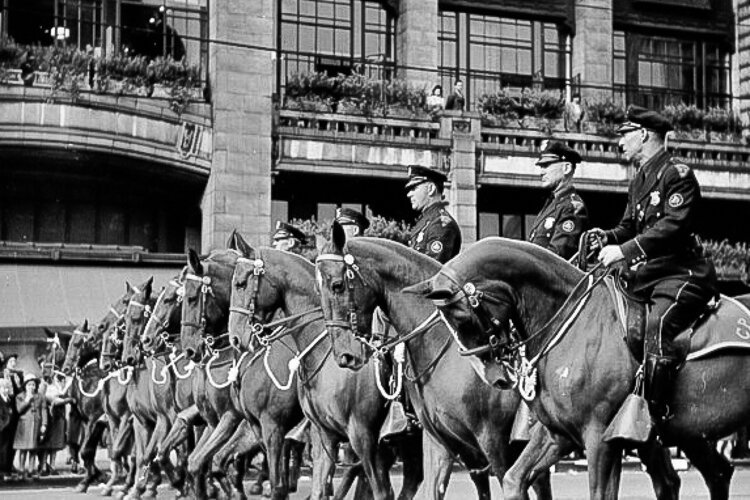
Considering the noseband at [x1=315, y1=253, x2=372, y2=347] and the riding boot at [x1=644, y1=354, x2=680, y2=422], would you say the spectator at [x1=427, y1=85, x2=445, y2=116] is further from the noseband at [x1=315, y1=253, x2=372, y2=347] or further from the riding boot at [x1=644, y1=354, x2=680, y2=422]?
the riding boot at [x1=644, y1=354, x2=680, y2=422]

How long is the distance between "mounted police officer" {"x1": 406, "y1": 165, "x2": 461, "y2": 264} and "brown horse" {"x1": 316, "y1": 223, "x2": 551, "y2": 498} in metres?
1.48

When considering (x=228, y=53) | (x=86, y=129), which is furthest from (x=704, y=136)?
(x=86, y=129)

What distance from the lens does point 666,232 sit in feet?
28.1

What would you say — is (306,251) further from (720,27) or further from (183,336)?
(720,27)

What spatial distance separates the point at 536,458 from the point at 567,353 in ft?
4.35

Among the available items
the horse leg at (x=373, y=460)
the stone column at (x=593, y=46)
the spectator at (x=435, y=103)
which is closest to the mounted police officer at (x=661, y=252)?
the horse leg at (x=373, y=460)

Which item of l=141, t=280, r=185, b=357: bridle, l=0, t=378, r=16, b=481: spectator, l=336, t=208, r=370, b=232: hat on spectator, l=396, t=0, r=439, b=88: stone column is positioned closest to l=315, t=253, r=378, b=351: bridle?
l=336, t=208, r=370, b=232: hat on spectator

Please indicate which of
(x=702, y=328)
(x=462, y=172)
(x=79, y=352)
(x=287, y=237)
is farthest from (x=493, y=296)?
(x=462, y=172)

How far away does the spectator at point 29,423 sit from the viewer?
2373cm

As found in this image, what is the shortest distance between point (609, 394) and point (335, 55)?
91.4ft

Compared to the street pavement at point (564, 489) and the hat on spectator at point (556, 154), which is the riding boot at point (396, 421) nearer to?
the hat on spectator at point (556, 154)

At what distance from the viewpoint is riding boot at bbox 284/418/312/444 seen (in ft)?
44.7

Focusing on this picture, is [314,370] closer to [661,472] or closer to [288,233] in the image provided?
[661,472]

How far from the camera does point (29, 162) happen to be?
31.0 meters
